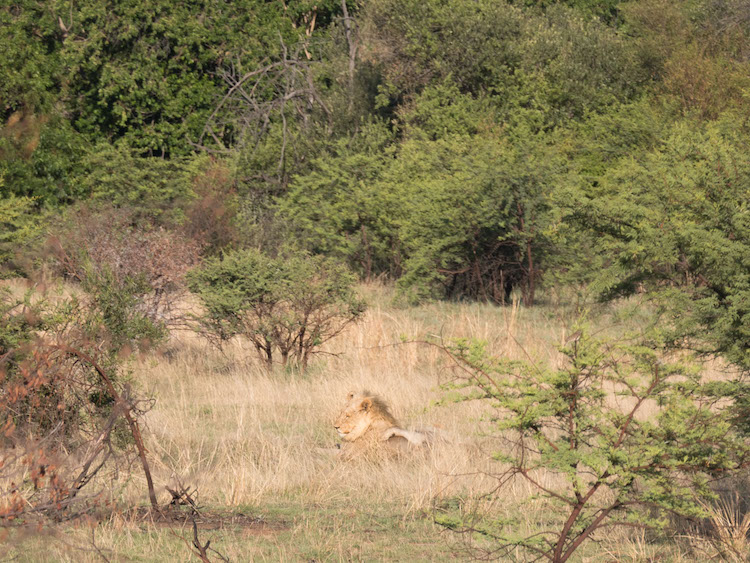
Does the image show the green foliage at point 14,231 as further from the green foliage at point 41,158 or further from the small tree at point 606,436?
the small tree at point 606,436

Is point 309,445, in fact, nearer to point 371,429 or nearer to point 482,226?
point 371,429

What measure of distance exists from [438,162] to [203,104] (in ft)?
29.3

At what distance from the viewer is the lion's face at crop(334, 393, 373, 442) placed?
6820mm

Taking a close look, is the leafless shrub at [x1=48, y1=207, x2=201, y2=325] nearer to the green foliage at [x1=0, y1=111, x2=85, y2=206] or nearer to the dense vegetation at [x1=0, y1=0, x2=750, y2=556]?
the dense vegetation at [x1=0, y1=0, x2=750, y2=556]

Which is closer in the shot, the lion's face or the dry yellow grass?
the dry yellow grass

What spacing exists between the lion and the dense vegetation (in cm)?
313

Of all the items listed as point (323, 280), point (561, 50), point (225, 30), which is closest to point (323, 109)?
point (225, 30)

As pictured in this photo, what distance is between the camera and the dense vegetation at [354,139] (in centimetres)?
1200

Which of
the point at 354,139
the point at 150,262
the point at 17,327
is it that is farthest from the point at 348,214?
the point at 17,327

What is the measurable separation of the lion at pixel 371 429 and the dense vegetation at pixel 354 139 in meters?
3.13

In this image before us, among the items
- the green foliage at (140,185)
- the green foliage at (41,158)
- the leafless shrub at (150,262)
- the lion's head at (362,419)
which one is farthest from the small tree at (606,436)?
the green foliage at (41,158)

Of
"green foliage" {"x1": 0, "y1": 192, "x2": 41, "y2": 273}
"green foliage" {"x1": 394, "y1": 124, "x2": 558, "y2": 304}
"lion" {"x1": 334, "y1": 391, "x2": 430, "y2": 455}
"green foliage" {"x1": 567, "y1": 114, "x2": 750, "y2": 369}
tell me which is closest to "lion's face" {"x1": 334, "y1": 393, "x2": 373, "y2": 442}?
"lion" {"x1": 334, "y1": 391, "x2": 430, "y2": 455}

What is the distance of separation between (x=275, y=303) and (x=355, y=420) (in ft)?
11.7

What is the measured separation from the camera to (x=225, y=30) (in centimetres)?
2355
